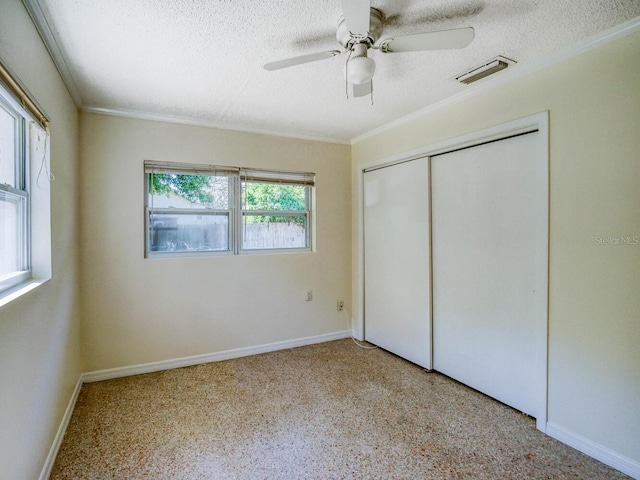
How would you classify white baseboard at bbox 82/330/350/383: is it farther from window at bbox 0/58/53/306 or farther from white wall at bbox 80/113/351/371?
window at bbox 0/58/53/306

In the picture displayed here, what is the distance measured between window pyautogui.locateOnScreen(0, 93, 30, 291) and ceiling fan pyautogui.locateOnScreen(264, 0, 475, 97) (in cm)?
130

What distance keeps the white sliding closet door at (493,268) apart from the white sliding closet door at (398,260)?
0.40ft

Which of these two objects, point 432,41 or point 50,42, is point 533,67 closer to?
point 432,41

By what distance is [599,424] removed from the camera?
1.88 m

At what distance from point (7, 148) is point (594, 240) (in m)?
3.11

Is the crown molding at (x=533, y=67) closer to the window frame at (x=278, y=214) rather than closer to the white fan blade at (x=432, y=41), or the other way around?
the white fan blade at (x=432, y=41)

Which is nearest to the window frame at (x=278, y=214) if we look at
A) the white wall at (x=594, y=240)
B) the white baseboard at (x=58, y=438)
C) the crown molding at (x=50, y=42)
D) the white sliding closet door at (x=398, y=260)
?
the white sliding closet door at (x=398, y=260)

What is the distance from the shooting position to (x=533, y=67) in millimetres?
2156

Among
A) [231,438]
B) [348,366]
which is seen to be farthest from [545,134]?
[231,438]

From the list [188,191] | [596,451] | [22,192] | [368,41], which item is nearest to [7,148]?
[22,192]

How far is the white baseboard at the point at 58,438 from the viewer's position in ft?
5.69

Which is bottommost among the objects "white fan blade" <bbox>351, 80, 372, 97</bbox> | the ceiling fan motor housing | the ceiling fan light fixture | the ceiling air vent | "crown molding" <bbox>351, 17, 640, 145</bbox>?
the ceiling fan light fixture

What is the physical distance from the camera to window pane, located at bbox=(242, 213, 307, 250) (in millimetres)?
3543

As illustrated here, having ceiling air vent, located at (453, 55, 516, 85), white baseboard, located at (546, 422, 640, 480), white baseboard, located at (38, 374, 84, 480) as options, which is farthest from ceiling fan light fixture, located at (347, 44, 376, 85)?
white baseboard, located at (38, 374, 84, 480)
